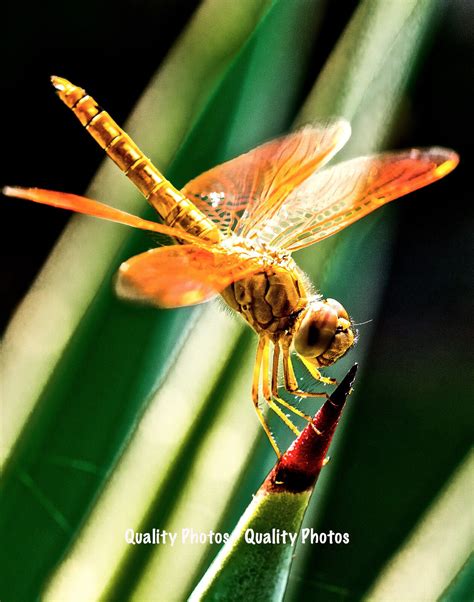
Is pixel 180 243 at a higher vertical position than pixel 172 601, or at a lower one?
higher

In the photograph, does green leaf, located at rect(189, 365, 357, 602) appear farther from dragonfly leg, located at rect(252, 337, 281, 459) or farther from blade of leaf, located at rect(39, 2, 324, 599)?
blade of leaf, located at rect(39, 2, 324, 599)

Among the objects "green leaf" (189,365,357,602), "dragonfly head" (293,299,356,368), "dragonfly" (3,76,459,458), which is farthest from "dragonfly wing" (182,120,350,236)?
"green leaf" (189,365,357,602)

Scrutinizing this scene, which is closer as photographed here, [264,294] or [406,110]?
[264,294]

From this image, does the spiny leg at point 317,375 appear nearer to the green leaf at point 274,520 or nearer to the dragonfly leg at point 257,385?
the dragonfly leg at point 257,385

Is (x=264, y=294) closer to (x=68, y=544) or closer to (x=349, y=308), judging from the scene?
(x=349, y=308)

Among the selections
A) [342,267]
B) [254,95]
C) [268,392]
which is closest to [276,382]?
[268,392]

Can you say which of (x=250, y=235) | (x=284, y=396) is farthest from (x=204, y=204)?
(x=284, y=396)

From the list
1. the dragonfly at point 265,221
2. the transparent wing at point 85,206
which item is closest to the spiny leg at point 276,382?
the dragonfly at point 265,221
